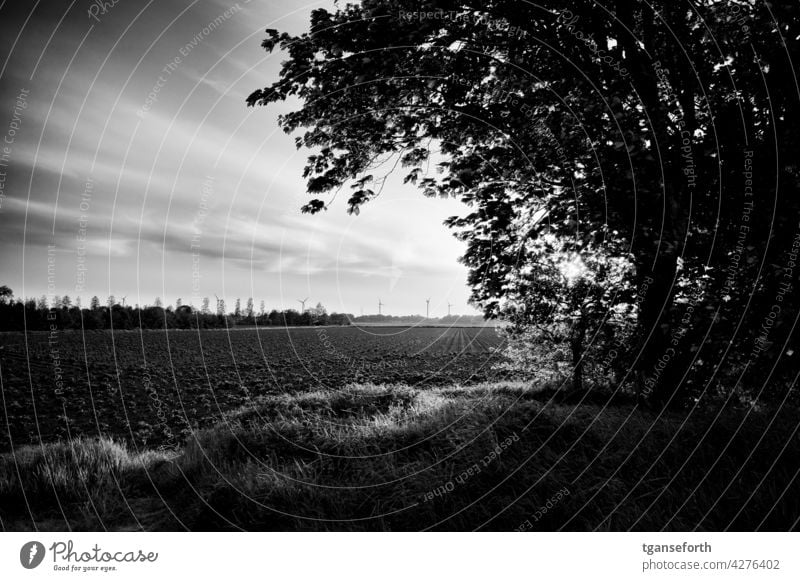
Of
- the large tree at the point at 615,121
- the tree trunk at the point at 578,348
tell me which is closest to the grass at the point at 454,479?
the large tree at the point at 615,121

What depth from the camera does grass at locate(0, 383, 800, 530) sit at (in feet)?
14.3

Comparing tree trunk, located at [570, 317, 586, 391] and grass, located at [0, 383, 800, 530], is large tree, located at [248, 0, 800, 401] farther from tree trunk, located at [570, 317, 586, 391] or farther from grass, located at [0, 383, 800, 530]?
tree trunk, located at [570, 317, 586, 391]

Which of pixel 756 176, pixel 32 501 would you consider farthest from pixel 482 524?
pixel 756 176

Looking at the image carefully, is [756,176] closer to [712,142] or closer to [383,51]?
[712,142]

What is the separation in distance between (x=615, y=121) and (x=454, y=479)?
5.73 m

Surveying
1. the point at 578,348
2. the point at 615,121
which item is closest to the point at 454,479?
the point at 615,121

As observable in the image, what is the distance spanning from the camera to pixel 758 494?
4.39m

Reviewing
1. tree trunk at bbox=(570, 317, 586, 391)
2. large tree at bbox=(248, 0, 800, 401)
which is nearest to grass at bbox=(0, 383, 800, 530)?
Answer: large tree at bbox=(248, 0, 800, 401)

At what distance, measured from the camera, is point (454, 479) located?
4883 millimetres

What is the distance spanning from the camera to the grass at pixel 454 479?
4.37m

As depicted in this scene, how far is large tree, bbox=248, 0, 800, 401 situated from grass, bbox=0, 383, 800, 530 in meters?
2.08

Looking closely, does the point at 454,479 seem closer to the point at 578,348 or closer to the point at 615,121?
the point at 615,121

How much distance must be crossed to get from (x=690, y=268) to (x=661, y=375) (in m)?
2.21

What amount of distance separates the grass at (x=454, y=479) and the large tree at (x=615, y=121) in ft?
6.83
